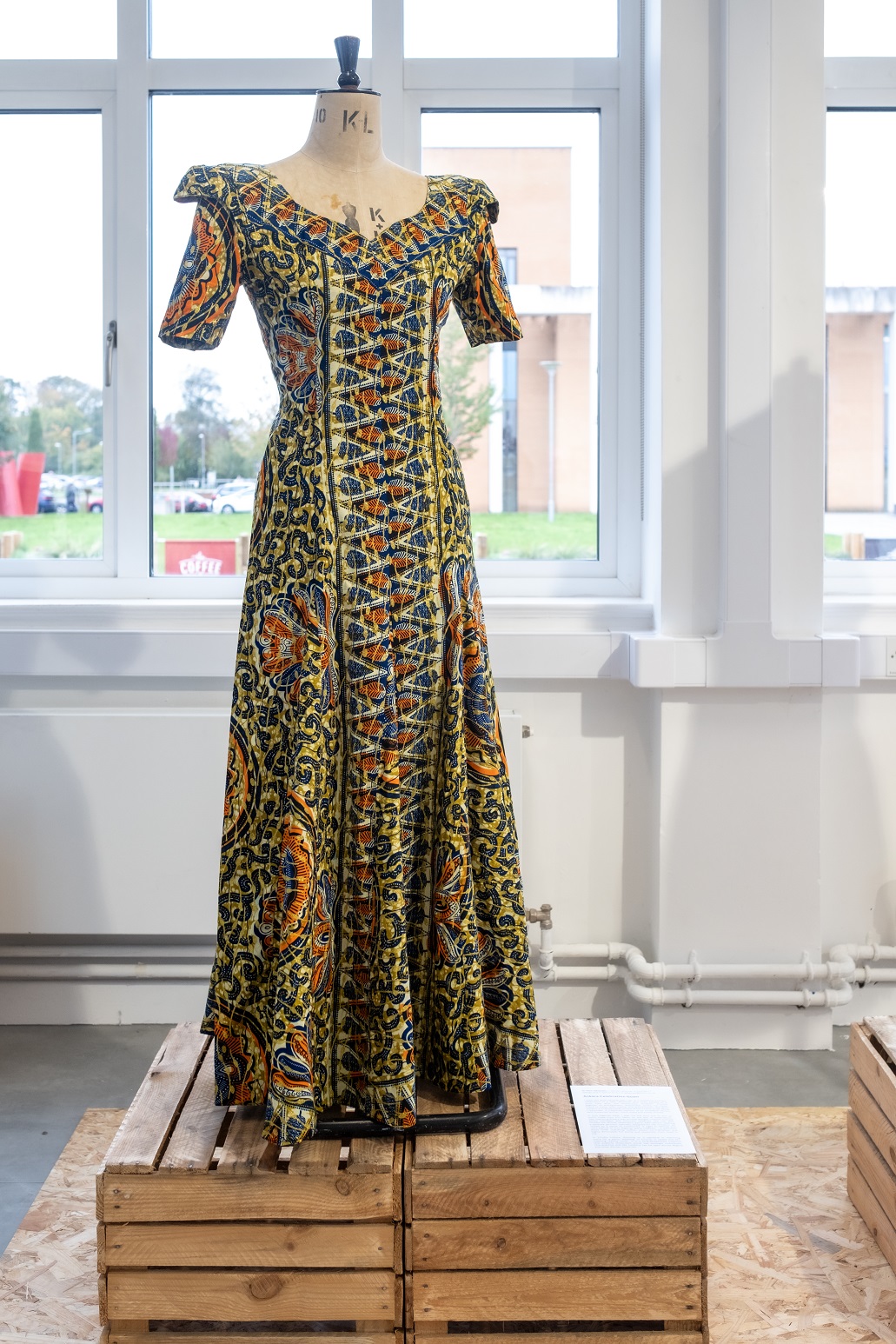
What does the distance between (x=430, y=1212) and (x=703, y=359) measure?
1.83 meters

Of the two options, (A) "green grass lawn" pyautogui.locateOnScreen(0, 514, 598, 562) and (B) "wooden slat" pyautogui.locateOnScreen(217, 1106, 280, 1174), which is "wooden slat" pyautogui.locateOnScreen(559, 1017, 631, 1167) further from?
(A) "green grass lawn" pyautogui.locateOnScreen(0, 514, 598, 562)

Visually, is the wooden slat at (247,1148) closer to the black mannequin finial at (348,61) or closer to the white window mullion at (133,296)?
the black mannequin finial at (348,61)

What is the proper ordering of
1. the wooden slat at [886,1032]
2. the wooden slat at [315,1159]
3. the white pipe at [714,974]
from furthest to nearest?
the white pipe at [714,974] < the wooden slat at [886,1032] < the wooden slat at [315,1159]

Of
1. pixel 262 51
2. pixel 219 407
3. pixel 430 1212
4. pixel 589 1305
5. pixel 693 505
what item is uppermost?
pixel 262 51

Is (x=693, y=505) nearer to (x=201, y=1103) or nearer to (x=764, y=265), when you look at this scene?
(x=764, y=265)

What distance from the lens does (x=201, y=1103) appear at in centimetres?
180

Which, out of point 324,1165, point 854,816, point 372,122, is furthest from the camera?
point 854,816

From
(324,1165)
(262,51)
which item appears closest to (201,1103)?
(324,1165)

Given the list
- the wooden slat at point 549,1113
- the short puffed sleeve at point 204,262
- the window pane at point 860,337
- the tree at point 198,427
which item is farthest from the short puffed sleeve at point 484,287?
the window pane at point 860,337

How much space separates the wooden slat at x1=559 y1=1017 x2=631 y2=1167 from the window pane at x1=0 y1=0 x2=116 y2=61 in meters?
2.43

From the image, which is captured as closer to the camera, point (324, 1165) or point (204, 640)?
point (324, 1165)

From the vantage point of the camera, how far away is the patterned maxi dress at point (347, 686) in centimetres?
164

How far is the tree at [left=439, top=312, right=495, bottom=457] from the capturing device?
3.03m

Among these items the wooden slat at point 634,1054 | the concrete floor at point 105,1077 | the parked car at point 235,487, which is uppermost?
the parked car at point 235,487
